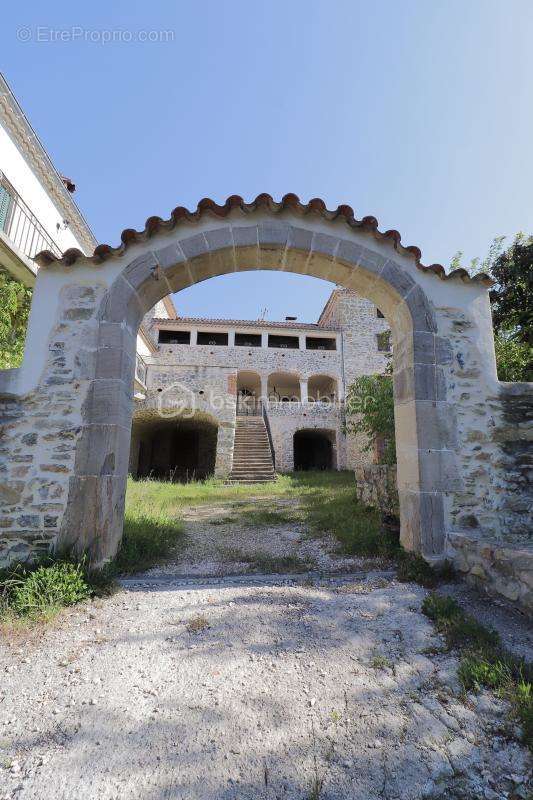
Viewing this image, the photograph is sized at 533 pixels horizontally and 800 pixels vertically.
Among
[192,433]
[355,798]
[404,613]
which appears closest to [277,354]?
[192,433]

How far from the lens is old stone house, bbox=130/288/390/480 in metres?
16.0

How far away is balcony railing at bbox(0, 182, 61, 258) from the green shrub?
776cm

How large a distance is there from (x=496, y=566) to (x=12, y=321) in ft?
24.6

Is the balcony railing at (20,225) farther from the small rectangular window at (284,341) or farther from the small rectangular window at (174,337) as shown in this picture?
the small rectangular window at (284,341)

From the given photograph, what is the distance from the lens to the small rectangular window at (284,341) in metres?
21.7

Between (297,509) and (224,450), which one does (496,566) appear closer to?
(297,509)

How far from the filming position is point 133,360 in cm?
395

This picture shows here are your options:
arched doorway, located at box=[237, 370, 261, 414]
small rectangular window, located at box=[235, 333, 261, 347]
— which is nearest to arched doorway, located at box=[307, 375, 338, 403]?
arched doorway, located at box=[237, 370, 261, 414]

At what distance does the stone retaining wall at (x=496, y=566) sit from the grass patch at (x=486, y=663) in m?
0.37

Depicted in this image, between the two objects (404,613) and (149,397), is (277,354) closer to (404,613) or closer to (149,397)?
(149,397)

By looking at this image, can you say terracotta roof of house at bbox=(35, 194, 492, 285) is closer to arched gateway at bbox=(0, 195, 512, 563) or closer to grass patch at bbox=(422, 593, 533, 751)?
arched gateway at bbox=(0, 195, 512, 563)

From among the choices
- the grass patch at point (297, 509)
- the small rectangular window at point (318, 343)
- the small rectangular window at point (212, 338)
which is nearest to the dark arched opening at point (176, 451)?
the small rectangular window at point (212, 338)

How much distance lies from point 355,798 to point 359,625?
1.19 metres

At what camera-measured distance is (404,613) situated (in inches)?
104
